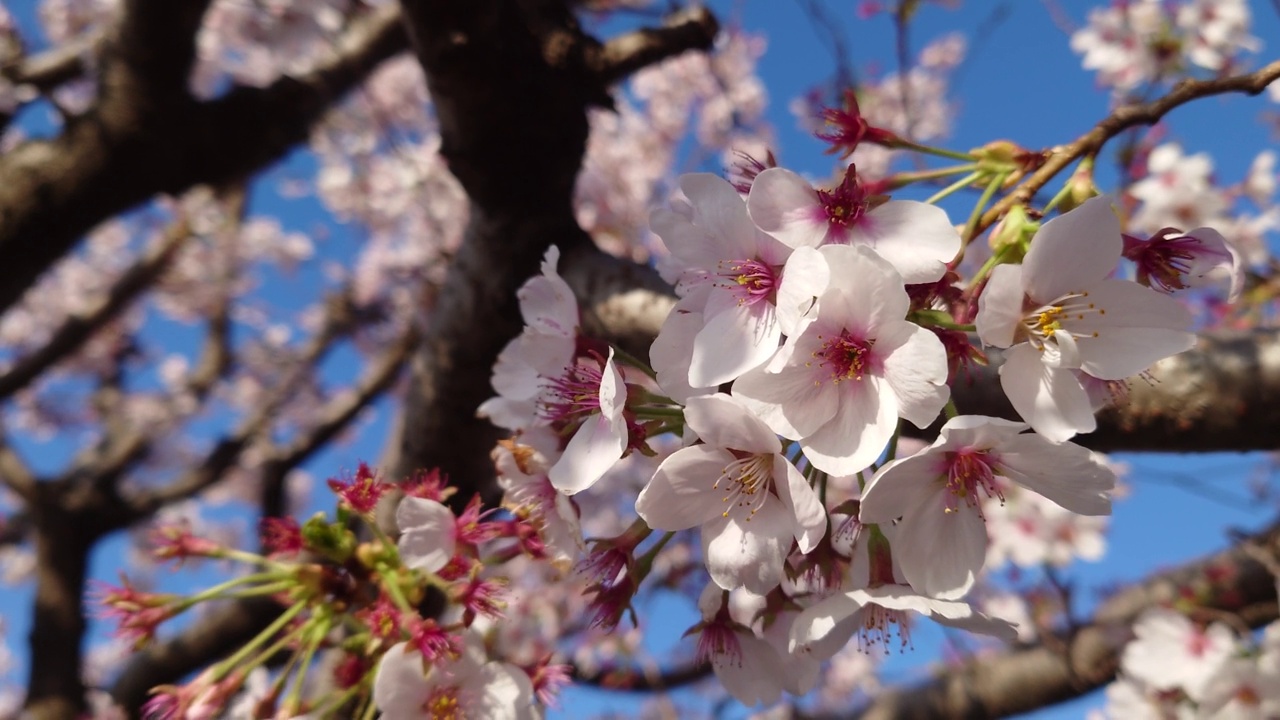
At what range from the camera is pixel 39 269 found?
87.7 inches

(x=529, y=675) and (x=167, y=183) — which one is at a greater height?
(x=167, y=183)

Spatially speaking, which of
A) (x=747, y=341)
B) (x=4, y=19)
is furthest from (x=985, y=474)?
(x=4, y=19)

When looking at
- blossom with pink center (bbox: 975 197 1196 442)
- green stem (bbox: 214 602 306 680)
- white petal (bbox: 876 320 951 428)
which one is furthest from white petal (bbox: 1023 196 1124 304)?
green stem (bbox: 214 602 306 680)

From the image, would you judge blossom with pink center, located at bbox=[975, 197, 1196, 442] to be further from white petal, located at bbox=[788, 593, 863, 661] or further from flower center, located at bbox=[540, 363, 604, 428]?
flower center, located at bbox=[540, 363, 604, 428]

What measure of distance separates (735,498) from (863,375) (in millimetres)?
186

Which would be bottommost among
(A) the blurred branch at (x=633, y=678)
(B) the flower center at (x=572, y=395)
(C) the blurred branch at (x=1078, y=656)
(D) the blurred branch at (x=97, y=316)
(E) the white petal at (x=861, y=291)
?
(A) the blurred branch at (x=633, y=678)

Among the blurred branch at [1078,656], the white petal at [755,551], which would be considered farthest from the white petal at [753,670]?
the blurred branch at [1078,656]

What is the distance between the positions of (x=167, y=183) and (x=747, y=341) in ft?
7.35

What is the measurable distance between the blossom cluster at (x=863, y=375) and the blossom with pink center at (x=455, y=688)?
21cm

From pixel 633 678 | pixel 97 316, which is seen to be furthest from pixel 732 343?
pixel 97 316

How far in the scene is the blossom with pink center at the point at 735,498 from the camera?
0.71m

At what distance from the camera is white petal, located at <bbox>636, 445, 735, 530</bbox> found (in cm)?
76

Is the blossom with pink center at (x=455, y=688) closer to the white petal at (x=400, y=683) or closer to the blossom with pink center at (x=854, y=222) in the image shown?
the white petal at (x=400, y=683)

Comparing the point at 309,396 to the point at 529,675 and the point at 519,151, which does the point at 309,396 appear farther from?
the point at 529,675
